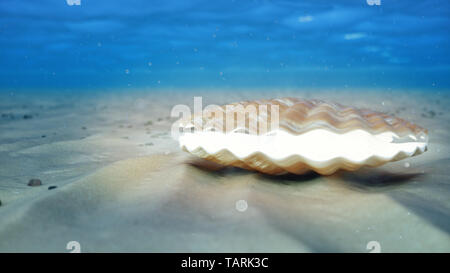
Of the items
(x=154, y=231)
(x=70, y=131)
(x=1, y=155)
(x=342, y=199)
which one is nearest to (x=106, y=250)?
(x=154, y=231)

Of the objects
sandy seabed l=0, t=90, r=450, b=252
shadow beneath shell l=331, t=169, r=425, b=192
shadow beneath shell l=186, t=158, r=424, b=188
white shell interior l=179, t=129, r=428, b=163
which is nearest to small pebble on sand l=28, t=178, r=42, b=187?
sandy seabed l=0, t=90, r=450, b=252

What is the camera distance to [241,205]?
5.49 feet

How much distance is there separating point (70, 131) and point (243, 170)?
3523 mm

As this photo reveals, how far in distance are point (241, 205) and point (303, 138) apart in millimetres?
562

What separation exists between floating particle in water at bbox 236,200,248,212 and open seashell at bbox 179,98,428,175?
34 cm

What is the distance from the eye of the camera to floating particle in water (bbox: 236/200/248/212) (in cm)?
162

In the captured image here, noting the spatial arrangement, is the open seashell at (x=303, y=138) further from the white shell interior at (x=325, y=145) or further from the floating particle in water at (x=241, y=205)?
the floating particle in water at (x=241, y=205)

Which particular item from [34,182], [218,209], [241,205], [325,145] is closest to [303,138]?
[325,145]

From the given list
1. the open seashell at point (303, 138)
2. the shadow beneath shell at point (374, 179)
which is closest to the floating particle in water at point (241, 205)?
the open seashell at point (303, 138)

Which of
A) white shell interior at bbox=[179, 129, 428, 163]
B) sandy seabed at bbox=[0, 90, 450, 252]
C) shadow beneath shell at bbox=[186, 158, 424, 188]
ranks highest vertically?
white shell interior at bbox=[179, 129, 428, 163]

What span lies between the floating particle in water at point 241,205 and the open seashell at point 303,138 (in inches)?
13.2

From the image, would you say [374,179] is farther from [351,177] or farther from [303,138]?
[303,138]

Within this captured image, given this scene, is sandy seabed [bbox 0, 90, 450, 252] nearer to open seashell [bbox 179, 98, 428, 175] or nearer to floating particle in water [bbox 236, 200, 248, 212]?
floating particle in water [bbox 236, 200, 248, 212]
